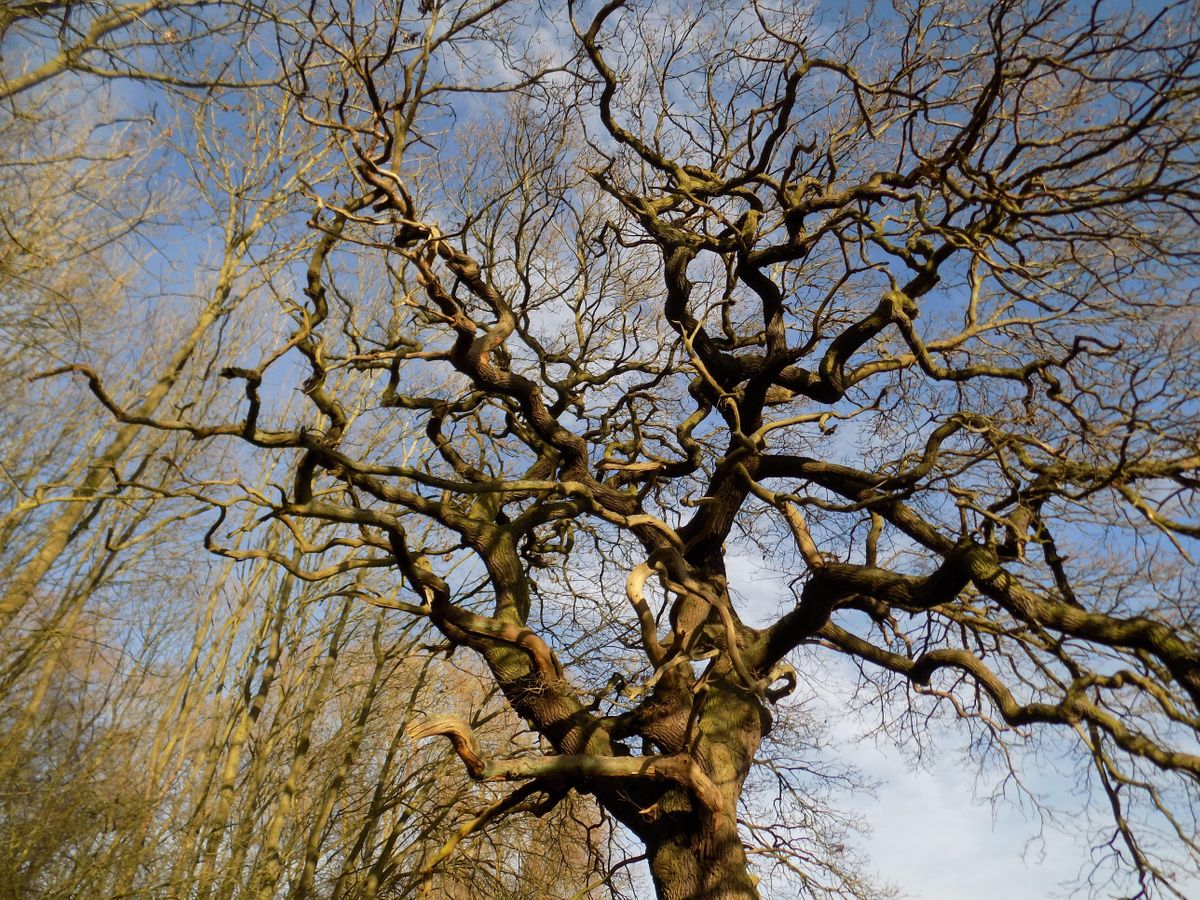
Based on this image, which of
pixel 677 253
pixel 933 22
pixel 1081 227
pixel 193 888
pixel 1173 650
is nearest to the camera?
pixel 1173 650

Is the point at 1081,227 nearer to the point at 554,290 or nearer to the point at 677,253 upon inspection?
the point at 677,253

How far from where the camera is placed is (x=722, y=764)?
4805 millimetres

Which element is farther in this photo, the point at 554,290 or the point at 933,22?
the point at 554,290

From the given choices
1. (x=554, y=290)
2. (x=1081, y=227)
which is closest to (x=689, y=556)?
(x=554, y=290)

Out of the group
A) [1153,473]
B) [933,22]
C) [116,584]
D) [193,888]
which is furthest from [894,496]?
[116,584]

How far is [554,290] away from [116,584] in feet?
18.9

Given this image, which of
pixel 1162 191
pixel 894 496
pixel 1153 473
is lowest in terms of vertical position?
pixel 1153 473

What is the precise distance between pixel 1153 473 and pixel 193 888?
758 cm

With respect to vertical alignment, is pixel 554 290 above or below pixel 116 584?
above

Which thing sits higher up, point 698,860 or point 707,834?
point 707,834

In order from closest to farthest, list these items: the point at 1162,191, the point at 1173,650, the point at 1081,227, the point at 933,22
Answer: the point at 1173,650, the point at 1162,191, the point at 1081,227, the point at 933,22

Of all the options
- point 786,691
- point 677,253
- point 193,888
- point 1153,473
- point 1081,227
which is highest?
point 677,253

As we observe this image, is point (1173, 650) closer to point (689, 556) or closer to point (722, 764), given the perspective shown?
point (722, 764)

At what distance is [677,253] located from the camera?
18.6ft
